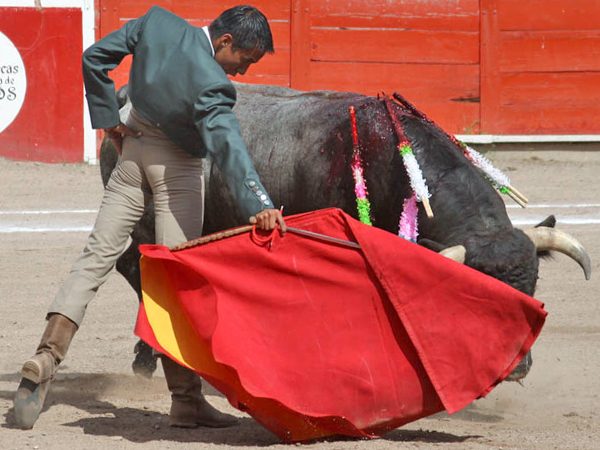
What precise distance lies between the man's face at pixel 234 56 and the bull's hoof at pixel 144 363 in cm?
152

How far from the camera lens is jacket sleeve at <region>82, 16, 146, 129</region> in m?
3.45

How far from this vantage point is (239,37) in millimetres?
3316

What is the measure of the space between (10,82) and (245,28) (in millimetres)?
7369

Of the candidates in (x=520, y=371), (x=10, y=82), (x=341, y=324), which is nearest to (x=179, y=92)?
(x=341, y=324)

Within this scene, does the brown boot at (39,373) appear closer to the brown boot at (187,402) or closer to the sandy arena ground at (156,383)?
the sandy arena ground at (156,383)

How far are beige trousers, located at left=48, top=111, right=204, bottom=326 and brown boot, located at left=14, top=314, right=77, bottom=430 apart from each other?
0.30 ft

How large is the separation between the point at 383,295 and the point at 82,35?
7709 millimetres

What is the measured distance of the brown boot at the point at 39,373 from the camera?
10.7ft

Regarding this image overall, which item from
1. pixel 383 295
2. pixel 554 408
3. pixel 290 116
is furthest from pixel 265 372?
pixel 290 116

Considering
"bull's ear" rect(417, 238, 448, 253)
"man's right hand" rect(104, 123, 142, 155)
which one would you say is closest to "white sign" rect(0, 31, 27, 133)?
"man's right hand" rect(104, 123, 142, 155)

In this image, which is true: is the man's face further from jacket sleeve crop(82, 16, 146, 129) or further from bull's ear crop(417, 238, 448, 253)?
bull's ear crop(417, 238, 448, 253)

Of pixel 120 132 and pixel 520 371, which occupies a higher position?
pixel 120 132

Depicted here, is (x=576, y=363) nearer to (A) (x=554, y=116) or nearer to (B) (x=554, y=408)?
(B) (x=554, y=408)

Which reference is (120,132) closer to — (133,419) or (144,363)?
(133,419)
